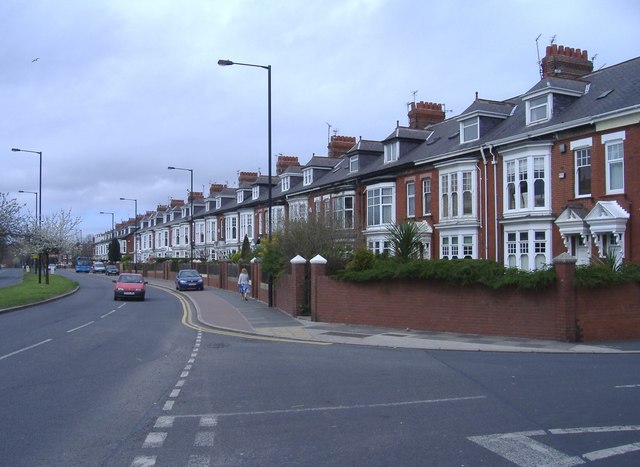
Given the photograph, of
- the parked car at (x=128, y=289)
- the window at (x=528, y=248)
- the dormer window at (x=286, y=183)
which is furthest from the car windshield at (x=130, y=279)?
the window at (x=528, y=248)

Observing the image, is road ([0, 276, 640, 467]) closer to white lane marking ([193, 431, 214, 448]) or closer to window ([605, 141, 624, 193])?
white lane marking ([193, 431, 214, 448])

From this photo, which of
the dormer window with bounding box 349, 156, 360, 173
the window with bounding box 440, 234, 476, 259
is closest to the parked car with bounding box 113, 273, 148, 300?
the dormer window with bounding box 349, 156, 360, 173

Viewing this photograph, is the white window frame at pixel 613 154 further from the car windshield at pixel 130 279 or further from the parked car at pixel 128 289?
the car windshield at pixel 130 279

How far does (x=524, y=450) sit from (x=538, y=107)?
22592 mm

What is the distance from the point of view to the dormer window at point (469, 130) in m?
29.9

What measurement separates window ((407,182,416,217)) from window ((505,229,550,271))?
23.1 feet

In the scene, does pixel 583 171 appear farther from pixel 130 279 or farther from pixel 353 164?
pixel 130 279

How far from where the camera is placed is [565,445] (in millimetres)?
6383

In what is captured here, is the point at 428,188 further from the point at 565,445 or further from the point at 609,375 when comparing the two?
the point at 565,445

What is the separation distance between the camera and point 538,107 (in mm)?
26234

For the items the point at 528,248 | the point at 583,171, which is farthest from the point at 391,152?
the point at 583,171

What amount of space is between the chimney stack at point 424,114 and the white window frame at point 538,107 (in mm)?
11996

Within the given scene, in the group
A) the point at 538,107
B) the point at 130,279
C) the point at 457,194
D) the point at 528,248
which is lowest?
the point at 130,279

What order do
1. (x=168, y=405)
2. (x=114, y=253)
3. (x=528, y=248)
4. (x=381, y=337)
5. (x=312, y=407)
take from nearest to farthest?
(x=312, y=407)
(x=168, y=405)
(x=381, y=337)
(x=528, y=248)
(x=114, y=253)
